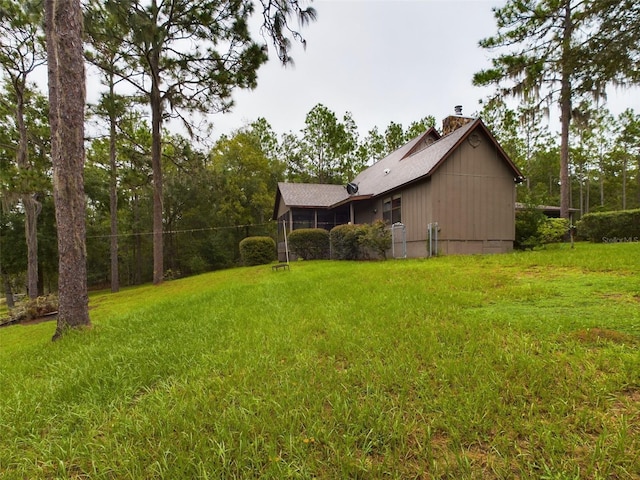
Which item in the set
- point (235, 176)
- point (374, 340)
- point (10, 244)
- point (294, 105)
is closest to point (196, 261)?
point (235, 176)

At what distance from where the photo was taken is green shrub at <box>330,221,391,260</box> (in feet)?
39.4

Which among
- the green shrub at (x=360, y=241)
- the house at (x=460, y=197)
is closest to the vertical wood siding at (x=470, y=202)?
the house at (x=460, y=197)

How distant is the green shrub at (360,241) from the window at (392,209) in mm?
1598

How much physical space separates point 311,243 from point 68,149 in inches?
422

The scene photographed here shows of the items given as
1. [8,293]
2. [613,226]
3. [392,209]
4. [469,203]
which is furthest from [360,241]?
[8,293]

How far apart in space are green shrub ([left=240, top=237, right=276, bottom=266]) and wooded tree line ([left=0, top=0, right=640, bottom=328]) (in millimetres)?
4149

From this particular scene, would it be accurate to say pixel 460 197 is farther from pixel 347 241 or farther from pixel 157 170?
pixel 157 170

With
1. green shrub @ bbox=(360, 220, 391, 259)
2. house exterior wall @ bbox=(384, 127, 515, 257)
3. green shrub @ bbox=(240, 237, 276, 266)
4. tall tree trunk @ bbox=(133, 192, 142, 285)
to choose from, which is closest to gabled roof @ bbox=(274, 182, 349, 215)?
green shrub @ bbox=(240, 237, 276, 266)

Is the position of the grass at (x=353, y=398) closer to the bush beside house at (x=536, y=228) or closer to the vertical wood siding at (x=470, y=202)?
the vertical wood siding at (x=470, y=202)

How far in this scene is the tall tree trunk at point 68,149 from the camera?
4969 mm

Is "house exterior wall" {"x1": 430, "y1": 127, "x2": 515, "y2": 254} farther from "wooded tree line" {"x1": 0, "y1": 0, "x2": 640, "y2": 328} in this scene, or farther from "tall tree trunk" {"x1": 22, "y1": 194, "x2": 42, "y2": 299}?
"tall tree trunk" {"x1": 22, "y1": 194, "x2": 42, "y2": 299}

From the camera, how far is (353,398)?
6.54 feet

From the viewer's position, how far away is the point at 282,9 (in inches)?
217

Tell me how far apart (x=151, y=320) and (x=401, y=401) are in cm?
470
